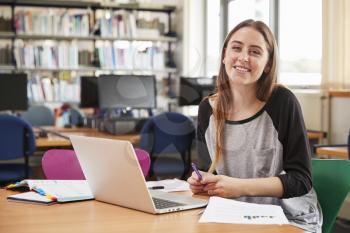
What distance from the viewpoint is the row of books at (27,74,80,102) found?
630 centimetres

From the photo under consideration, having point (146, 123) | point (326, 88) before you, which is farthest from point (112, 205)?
point (326, 88)

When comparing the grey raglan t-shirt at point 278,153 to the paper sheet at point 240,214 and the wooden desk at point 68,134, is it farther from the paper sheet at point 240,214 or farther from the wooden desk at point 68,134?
the wooden desk at point 68,134

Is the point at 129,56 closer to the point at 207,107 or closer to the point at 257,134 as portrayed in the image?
the point at 207,107

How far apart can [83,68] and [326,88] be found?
322cm

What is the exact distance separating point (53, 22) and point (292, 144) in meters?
5.14

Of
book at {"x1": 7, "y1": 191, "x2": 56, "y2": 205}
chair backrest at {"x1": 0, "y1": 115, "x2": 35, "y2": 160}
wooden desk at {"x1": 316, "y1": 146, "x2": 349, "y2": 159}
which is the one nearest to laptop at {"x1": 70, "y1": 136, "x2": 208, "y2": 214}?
book at {"x1": 7, "y1": 191, "x2": 56, "y2": 205}

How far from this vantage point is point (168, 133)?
4.23 meters

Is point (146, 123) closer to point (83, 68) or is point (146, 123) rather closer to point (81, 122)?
point (81, 122)

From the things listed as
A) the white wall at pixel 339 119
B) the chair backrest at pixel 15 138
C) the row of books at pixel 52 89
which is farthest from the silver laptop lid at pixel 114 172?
the row of books at pixel 52 89

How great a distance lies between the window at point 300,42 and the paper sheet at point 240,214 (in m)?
3.58

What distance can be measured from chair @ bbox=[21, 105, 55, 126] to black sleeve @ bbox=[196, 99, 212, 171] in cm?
Answer: 416

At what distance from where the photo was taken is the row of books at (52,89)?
248 inches

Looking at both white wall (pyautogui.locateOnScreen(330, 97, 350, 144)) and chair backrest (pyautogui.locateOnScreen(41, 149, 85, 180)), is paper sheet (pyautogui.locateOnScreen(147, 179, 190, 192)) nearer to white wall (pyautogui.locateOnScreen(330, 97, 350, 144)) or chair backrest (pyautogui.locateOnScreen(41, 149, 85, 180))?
chair backrest (pyautogui.locateOnScreen(41, 149, 85, 180))

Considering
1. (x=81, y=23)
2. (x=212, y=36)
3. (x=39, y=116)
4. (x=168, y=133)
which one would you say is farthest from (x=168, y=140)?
(x=212, y=36)
